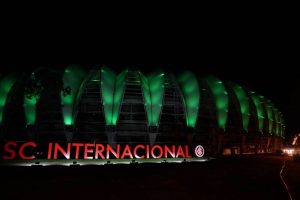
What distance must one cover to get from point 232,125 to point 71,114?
26130mm

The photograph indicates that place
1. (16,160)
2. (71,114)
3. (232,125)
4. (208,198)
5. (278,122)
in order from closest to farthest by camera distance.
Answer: (208,198)
(16,160)
(71,114)
(232,125)
(278,122)

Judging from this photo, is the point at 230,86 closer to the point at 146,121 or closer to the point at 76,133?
the point at 146,121

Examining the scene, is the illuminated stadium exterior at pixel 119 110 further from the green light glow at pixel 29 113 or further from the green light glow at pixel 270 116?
the green light glow at pixel 270 116

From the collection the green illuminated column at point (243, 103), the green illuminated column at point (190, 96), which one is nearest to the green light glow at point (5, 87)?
the green illuminated column at point (190, 96)

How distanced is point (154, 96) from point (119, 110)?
5.62 metres

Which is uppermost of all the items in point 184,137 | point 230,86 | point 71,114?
point 230,86

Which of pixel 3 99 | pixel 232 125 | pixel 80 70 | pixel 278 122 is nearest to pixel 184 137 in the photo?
pixel 232 125

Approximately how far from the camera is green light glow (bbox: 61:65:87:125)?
121 feet

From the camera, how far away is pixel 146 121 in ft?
130

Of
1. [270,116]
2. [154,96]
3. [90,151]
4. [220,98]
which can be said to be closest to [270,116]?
[270,116]

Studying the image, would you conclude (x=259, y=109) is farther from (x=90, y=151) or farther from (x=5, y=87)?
(x=5, y=87)

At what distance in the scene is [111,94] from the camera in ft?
129

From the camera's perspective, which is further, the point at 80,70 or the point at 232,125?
the point at 232,125

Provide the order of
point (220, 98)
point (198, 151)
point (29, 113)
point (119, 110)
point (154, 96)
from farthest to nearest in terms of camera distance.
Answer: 1. point (220, 98)
2. point (154, 96)
3. point (119, 110)
4. point (29, 113)
5. point (198, 151)
